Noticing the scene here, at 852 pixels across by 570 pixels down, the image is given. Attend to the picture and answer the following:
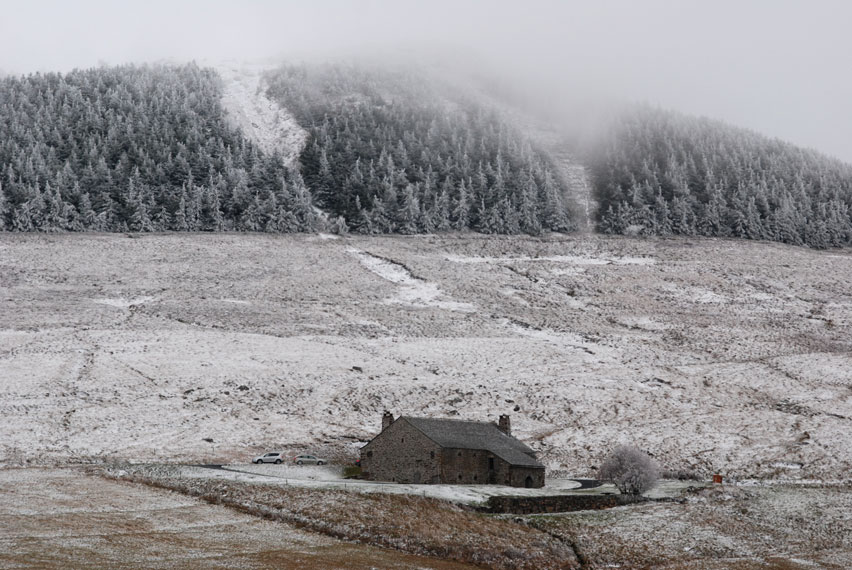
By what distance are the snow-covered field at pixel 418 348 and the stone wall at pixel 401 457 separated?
3.84 meters

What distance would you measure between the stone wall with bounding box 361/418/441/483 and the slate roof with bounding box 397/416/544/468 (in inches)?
22.1

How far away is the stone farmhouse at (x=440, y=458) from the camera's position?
4769 centimetres

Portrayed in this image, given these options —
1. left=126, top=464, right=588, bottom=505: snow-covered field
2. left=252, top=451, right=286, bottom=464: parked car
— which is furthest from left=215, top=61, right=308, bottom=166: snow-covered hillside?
left=126, top=464, right=588, bottom=505: snow-covered field

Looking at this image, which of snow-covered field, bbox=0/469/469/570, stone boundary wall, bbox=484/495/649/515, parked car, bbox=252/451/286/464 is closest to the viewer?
snow-covered field, bbox=0/469/469/570

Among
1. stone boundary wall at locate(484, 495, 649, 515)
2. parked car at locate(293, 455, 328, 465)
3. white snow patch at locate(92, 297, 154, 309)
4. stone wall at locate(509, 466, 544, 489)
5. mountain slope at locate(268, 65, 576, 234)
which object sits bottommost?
parked car at locate(293, 455, 328, 465)

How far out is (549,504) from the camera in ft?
131

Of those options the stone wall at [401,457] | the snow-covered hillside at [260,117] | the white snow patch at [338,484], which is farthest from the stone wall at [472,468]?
the snow-covered hillside at [260,117]

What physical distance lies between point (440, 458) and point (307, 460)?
8378 mm

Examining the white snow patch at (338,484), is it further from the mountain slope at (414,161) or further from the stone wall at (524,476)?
the mountain slope at (414,161)

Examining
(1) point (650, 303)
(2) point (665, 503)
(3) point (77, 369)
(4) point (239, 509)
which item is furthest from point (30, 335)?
(1) point (650, 303)

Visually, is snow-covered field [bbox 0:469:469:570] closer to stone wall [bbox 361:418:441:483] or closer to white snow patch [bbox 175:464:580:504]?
white snow patch [bbox 175:464:580:504]

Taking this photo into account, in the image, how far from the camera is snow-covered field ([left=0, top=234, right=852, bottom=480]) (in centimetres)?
5603

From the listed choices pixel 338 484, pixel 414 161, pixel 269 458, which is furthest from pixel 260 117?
pixel 338 484

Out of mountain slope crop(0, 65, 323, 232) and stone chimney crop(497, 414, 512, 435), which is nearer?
stone chimney crop(497, 414, 512, 435)
